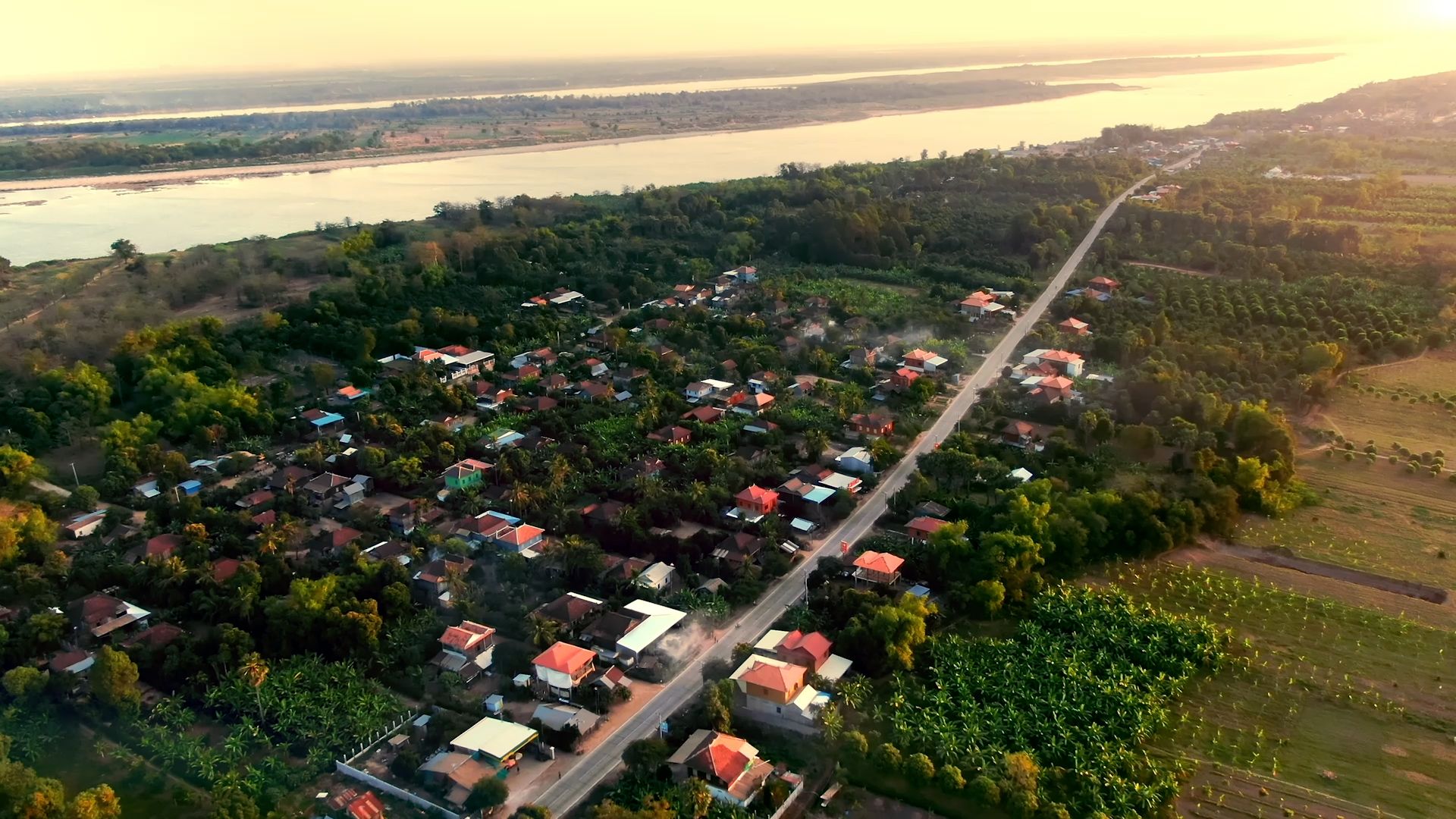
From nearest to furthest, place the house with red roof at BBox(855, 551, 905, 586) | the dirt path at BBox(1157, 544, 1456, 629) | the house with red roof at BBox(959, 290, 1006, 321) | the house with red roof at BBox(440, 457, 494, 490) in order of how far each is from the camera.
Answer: the dirt path at BBox(1157, 544, 1456, 629)
the house with red roof at BBox(855, 551, 905, 586)
the house with red roof at BBox(440, 457, 494, 490)
the house with red roof at BBox(959, 290, 1006, 321)

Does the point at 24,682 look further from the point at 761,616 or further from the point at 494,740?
the point at 761,616

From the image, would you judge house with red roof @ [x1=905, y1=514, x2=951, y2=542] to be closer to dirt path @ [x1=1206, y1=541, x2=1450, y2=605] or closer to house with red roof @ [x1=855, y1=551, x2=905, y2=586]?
house with red roof @ [x1=855, y1=551, x2=905, y2=586]

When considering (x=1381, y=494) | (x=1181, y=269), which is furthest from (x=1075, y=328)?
(x=1381, y=494)

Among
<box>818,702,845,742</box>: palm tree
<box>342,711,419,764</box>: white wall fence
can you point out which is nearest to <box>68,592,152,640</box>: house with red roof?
<box>342,711,419,764</box>: white wall fence

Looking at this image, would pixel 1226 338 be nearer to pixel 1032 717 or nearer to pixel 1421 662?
pixel 1421 662

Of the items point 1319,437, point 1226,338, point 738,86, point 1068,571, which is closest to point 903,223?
point 1226,338

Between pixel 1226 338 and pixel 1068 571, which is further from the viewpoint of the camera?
pixel 1226 338

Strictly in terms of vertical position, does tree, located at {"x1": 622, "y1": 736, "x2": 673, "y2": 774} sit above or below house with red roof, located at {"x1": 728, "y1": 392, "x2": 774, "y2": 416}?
below
